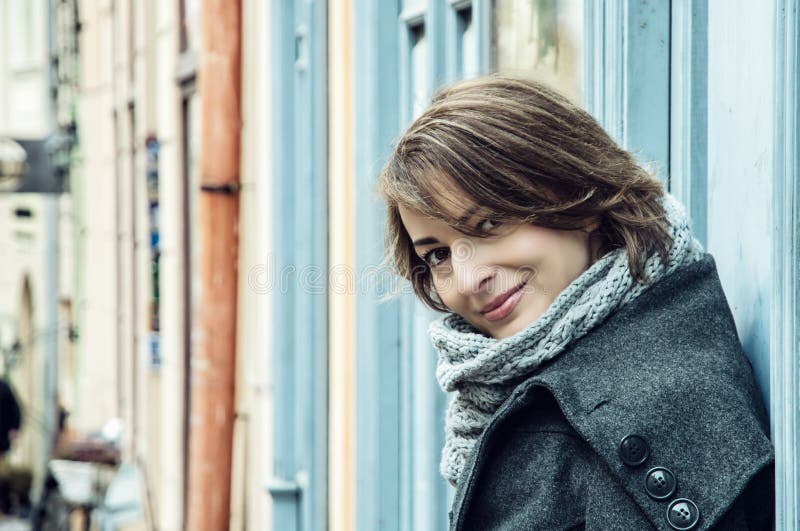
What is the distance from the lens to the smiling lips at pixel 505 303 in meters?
1.82

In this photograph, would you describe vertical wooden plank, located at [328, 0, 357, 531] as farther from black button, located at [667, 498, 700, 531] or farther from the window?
black button, located at [667, 498, 700, 531]

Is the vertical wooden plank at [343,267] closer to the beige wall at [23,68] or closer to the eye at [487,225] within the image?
the eye at [487,225]

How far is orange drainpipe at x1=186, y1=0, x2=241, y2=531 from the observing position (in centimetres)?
579

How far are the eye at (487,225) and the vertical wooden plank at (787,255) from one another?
383 millimetres

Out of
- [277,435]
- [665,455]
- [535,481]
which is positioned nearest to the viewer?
[665,455]

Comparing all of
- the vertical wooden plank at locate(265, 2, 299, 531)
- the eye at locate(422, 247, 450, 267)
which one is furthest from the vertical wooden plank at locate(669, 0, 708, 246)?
the vertical wooden plank at locate(265, 2, 299, 531)

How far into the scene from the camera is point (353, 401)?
4324 millimetres

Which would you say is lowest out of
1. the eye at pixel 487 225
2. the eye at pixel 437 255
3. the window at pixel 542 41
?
the eye at pixel 437 255

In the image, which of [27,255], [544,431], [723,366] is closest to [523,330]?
[544,431]

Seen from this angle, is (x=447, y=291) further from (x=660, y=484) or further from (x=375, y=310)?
(x=375, y=310)

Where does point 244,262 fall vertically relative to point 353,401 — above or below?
above

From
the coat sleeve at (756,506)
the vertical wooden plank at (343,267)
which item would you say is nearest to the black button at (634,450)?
the coat sleeve at (756,506)

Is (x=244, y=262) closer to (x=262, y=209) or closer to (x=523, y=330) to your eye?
(x=262, y=209)

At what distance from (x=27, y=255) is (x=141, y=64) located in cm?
741
